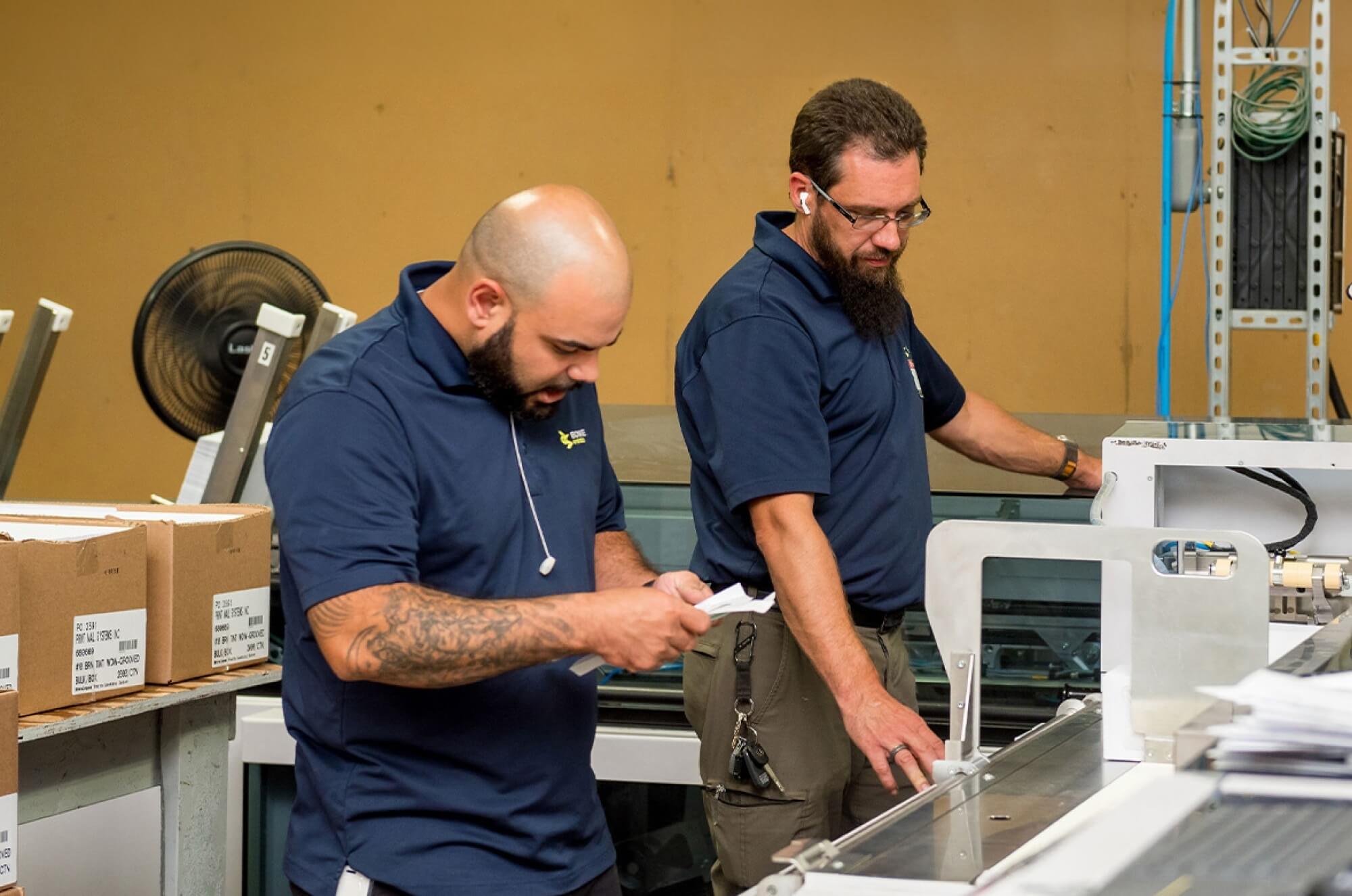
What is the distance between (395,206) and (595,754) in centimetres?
306

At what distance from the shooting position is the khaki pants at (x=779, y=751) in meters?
2.00

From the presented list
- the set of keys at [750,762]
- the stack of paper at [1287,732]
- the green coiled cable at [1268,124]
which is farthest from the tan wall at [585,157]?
the stack of paper at [1287,732]

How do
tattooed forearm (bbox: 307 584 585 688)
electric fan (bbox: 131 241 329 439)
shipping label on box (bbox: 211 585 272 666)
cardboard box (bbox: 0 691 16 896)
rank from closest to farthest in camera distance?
tattooed forearm (bbox: 307 584 585 688) < cardboard box (bbox: 0 691 16 896) < shipping label on box (bbox: 211 585 272 666) < electric fan (bbox: 131 241 329 439)

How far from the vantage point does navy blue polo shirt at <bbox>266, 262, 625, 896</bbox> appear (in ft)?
4.77

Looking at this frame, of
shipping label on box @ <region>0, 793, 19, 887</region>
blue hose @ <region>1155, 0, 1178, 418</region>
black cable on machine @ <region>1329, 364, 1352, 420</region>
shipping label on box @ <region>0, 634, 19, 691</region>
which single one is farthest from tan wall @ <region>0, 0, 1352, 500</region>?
shipping label on box @ <region>0, 793, 19, 887</region>

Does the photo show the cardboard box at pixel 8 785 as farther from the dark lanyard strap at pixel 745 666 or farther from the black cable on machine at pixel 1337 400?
the black cable on machine at pixel 1337 400

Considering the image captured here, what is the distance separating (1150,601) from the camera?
137 cm

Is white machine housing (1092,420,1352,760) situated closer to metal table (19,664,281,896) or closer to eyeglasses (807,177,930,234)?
eyeglasses (807,177,930,234)

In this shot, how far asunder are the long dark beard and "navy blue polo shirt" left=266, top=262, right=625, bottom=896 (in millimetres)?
13

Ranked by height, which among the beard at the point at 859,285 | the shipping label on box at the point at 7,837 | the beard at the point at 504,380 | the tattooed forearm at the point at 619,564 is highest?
the beard at the point at 859,285

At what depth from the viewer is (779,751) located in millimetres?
2012

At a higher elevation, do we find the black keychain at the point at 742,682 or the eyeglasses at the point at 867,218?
the eyeglasses at the point at 867,218

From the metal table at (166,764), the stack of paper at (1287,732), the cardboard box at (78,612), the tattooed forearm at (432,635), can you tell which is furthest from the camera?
the metal table at (166,764)

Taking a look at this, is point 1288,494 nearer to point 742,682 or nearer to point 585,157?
point 742,682
